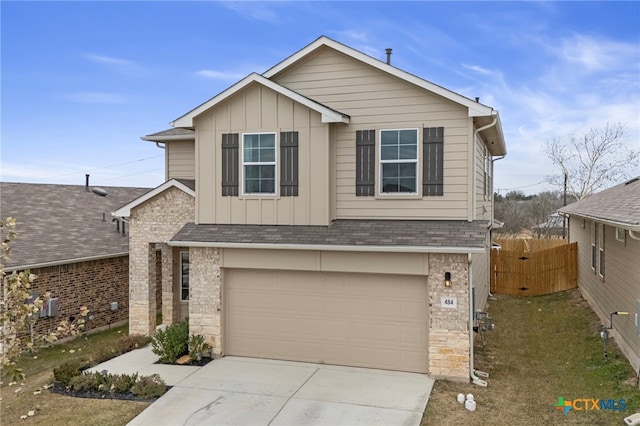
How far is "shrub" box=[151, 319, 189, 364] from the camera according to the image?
10461 mm

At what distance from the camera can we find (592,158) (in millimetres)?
35469

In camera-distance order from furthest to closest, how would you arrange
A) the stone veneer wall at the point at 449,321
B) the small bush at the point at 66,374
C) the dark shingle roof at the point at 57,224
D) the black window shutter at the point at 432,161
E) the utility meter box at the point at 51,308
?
the dark shingle roof at the point at 57,224
the utility meter box at the point at 51,308
the black window shutter at the point at 432,161
the small bush at the point at 66,374
the stone veneer wall at the point at 449,321

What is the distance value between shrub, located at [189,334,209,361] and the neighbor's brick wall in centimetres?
545

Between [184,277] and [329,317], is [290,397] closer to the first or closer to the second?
[329,317]

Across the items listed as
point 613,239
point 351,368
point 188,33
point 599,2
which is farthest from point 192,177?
point 599,2

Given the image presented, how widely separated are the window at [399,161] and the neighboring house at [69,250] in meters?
9.66

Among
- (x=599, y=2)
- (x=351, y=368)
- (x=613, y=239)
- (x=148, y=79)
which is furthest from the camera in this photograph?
(x=148, y=79)

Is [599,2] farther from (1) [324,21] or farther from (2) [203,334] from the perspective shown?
(2) [203,334]

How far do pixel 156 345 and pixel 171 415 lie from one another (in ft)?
10.4

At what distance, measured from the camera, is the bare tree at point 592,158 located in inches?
1332

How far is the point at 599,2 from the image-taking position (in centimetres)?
1325

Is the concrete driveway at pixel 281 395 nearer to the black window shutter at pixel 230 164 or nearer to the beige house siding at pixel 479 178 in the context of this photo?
the black window shutter at pixel 230 164

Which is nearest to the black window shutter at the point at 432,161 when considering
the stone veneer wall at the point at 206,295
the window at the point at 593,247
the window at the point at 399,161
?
the window at the point at 399,161

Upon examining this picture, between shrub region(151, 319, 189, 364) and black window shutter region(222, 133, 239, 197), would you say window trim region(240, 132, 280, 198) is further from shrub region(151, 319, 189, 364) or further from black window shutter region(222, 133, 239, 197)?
shrub region(151, 319, 189, 364)
